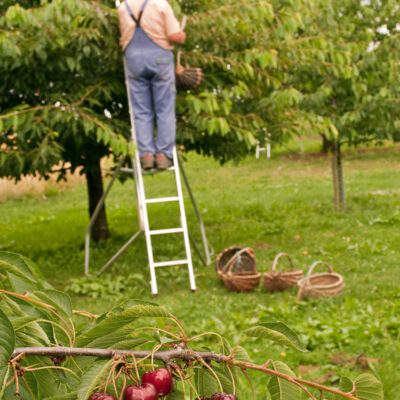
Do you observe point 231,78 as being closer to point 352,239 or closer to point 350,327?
point 352,239

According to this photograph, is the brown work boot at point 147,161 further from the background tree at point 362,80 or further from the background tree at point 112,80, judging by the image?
the background tree at point 362,80

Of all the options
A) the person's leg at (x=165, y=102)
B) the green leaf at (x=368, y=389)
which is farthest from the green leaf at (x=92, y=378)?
the person's leg at (x=165, y=102)

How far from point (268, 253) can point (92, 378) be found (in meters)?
8.03

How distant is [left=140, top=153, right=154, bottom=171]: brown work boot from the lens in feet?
22.0

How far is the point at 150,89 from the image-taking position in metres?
6.90

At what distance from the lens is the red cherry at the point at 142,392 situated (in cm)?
88

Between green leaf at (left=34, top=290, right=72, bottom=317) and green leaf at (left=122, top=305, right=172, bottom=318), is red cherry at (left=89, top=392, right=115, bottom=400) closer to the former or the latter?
green leaf at (left=122, top=305, right=172, bottom=318)

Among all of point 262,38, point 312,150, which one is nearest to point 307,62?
point 262,38

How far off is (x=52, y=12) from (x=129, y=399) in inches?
240

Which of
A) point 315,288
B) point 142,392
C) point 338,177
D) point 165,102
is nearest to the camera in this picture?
point 142,392

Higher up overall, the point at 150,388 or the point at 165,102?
the point at 150,388

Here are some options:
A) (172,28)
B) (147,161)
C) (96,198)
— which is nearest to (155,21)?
(172,28)

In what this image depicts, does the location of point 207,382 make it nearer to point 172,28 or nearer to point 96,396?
point 96,396

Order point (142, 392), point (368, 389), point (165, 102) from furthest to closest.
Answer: point (165, 102), point (368, 389), point (142, 392)
